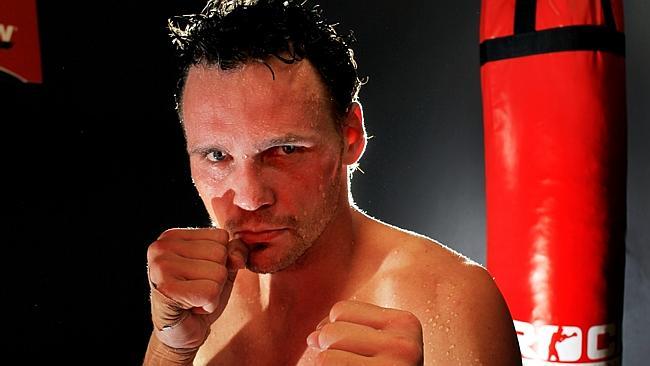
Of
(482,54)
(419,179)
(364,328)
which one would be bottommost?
(419,179)

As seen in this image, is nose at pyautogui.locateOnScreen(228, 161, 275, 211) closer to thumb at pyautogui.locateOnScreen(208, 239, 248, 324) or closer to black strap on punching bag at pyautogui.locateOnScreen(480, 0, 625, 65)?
thumb at pyautogui.locateOnScreen(208, 239, 248, 324)

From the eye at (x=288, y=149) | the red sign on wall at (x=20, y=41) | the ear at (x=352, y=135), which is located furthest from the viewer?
the red sign on wall at (x=20, y=41)

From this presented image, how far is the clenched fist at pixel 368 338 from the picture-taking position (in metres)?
0.65

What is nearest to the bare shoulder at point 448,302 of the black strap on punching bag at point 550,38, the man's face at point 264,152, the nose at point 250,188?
the man's face at point 264,152

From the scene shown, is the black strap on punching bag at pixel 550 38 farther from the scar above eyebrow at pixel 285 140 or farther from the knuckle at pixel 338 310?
the knuckle at pixel 338 310

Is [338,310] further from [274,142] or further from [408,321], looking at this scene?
[274,142]

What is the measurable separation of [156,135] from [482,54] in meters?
1.57

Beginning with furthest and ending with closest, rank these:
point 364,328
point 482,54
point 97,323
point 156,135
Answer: point 156,135 < point 97,323 < point 482,54 < point 364,328

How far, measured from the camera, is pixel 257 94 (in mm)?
947

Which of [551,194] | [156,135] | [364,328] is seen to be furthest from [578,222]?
[156,135]

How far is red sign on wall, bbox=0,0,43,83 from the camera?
7.15 ft

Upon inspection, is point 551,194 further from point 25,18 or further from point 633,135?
point 25,18

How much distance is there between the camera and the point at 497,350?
0.94m

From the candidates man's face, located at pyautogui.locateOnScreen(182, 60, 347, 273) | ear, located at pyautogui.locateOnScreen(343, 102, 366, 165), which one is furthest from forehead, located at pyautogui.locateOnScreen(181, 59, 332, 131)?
ear, located at pyautogui.locateOnScreen(343, 102, 366, 165)
